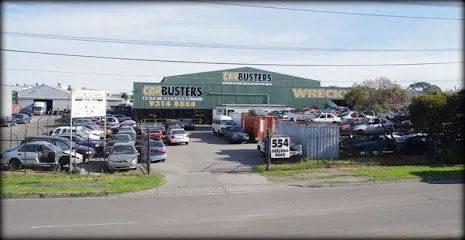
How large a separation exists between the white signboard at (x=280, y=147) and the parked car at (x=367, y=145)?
4.45 metres

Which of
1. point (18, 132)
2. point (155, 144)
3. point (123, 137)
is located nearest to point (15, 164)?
point (155, 144)

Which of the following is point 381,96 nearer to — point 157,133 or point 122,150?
point 157,133

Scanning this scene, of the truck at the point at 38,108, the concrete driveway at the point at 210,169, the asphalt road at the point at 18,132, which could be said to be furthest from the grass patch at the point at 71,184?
the truck at the point at 38,108

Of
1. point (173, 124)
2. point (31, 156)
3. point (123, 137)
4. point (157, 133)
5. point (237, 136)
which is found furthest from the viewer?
point (173, 124)

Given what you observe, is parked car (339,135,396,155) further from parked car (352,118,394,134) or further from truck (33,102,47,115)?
truck (33,102,47,115)

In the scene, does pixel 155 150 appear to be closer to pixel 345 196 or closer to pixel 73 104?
pixel 73 104

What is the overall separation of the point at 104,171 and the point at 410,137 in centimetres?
1833

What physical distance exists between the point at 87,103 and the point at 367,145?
16.3 m

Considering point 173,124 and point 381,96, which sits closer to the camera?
point 173,124

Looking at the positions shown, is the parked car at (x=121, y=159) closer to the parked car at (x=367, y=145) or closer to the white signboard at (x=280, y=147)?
the white signboard at (x=280, y=147)

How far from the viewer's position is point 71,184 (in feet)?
60.7

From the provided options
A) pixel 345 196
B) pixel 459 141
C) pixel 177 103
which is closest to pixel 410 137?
pixel 459 141

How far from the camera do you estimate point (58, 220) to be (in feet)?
39.3

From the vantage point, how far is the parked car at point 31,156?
22.7 meters
